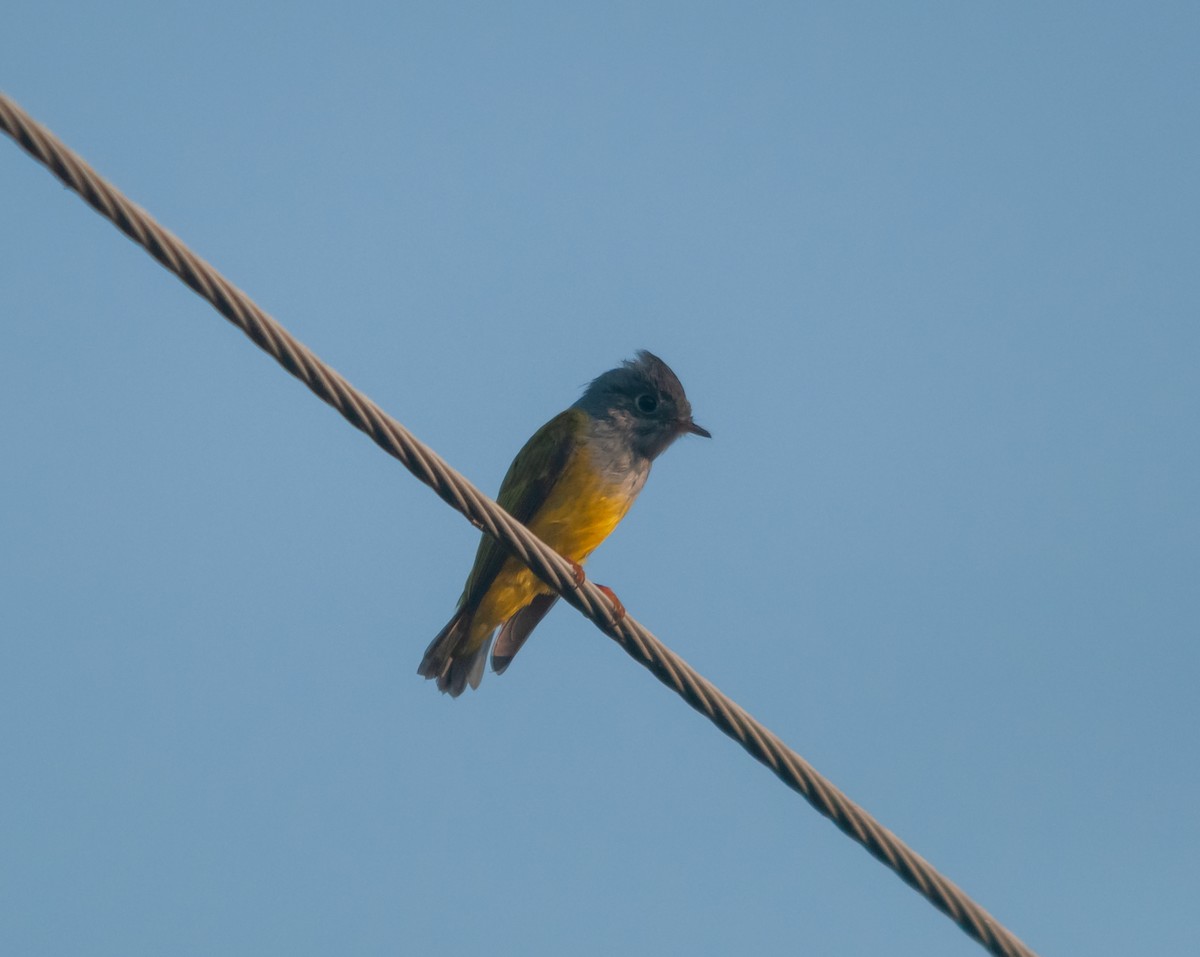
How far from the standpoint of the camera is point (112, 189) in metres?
3.19

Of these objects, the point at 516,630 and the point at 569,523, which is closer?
the point at 569,523

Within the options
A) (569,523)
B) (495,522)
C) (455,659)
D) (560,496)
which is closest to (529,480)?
(560,496)

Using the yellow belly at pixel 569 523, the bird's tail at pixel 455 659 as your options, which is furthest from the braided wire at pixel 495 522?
the bird's tail at pixel 455 659

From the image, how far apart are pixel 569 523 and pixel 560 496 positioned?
0.17 meters

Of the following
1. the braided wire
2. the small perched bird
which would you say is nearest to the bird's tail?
the small perched bird

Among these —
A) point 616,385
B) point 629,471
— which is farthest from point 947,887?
point 616,385

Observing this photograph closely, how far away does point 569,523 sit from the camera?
7352 mm

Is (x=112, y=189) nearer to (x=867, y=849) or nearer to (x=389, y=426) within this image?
(x=389, y=426)

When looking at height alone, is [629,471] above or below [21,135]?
above

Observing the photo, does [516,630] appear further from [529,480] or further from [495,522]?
[495,522]

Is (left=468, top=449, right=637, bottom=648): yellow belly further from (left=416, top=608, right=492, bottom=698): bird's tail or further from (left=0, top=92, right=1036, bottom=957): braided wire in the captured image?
(left=0, top=92, right=1036, bottom=957): braided wire

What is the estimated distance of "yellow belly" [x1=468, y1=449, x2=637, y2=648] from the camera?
7352 millimetres

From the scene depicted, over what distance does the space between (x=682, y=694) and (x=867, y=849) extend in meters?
0.72

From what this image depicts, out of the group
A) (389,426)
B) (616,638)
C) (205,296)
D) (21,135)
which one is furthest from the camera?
(616,638)
